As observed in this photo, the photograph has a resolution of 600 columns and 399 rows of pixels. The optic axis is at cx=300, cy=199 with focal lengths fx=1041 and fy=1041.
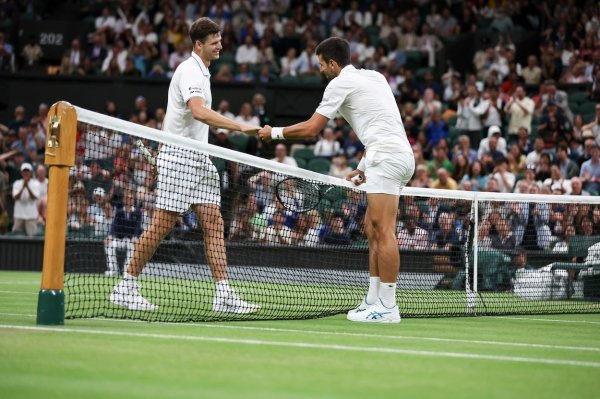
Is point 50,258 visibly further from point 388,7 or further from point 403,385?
point 388,7

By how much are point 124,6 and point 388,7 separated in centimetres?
715

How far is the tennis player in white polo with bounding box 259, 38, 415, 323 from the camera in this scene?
8.75 metres

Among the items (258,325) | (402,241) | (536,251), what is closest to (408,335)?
(258,325)

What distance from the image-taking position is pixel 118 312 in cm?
852

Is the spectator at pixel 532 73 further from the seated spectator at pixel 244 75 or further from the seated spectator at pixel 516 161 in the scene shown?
the seated spectator at pixel 244 75

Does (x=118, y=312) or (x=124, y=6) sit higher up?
(x=124, y=6)

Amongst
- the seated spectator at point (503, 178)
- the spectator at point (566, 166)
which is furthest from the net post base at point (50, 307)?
the spectator at point (566, 166)

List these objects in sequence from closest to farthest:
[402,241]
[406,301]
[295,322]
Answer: [295,322], [406,301], [402,241]

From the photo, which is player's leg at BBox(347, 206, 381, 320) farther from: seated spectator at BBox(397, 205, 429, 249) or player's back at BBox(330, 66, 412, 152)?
seated spectator at BBox(397, 205, 429, 249)

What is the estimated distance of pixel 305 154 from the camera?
2231 cm

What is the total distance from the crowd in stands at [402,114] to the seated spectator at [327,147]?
1.3 inches

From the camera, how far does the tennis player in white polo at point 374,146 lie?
875 centimetres

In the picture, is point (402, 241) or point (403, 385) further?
point (402, 241)

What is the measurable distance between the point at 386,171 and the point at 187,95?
1.86 m
